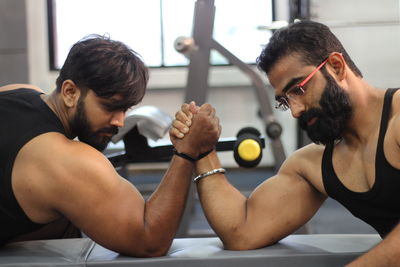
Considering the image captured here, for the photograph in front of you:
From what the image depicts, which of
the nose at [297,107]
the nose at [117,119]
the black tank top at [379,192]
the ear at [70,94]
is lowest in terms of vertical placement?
the black tank top at [379,192]

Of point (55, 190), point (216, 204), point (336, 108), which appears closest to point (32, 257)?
point (55, 190)

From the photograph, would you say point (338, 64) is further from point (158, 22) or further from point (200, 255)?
point (158, 22)

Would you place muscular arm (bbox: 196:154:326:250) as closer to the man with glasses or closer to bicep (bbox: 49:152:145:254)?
the man with glasses

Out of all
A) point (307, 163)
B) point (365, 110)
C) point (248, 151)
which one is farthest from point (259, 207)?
point (248, 151)

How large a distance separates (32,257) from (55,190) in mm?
168

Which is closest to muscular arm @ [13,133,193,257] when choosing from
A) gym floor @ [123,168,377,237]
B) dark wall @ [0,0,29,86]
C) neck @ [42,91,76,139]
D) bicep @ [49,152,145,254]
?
bicep @ [49,152,145,254]

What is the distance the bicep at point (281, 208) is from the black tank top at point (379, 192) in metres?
0.09

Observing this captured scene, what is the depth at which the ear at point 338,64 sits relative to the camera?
130cm

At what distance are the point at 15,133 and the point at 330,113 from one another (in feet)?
2.54

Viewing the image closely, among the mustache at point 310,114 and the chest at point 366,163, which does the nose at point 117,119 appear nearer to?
the mustache at point 310,114

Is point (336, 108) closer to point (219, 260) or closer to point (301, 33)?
point (301, 33)

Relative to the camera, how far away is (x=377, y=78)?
→ 474 centimetres

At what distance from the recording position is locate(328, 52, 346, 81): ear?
1.30 metres

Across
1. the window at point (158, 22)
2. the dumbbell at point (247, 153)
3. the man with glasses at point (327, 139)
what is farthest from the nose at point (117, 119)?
the window at point (158, 22)
